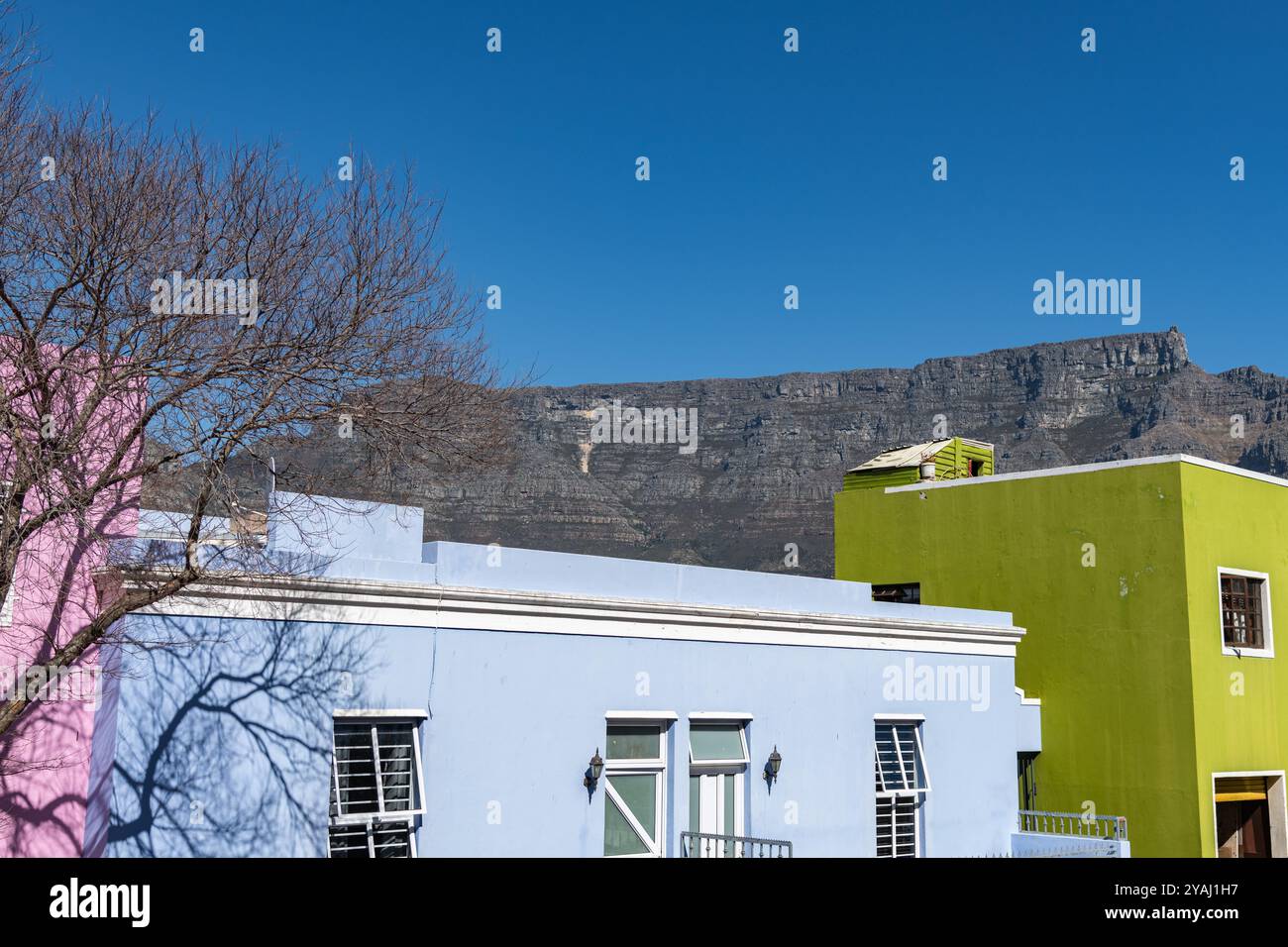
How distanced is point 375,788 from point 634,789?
3207mm

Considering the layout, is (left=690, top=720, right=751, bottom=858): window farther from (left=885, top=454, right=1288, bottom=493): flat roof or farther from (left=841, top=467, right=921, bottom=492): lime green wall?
(left=841, top=467, right=921, bottom=492): lime green wall

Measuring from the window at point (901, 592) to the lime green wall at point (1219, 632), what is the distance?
4846 millimetres

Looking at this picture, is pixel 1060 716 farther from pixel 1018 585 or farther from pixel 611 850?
pixel 611 850

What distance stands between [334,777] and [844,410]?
109692 millimetres

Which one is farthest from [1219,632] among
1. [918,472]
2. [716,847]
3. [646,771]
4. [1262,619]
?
[646,771]

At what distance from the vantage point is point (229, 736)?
10.0 m

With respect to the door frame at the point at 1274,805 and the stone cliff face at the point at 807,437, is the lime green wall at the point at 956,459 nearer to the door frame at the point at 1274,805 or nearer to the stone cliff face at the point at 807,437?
the door frame at the point at 1274,805

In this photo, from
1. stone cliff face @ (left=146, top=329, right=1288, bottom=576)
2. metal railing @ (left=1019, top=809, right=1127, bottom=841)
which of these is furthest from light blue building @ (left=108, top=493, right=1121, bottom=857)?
stone cliff face @ (left=146, top=329, right=1288, bottom=576)

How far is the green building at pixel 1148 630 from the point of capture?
1761cm

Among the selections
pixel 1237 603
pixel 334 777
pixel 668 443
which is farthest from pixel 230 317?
pixel 668 443

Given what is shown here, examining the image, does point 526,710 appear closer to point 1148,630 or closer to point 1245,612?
point 1148,630

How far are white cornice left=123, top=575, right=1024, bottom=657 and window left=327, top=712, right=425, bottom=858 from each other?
1.01 meters

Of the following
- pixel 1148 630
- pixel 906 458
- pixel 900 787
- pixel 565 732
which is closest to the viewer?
pixel 565 732
